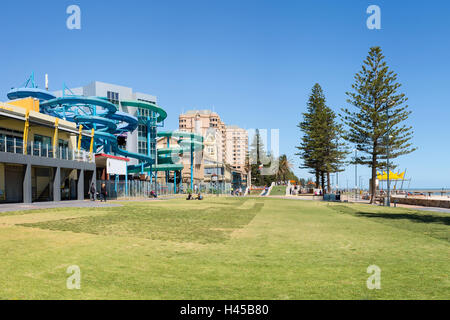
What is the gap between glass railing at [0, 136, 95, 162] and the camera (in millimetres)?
22375

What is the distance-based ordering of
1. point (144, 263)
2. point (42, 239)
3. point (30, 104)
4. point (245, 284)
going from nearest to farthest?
point (245, 284), point (144, 263), point (42, 239), point (30, 104)

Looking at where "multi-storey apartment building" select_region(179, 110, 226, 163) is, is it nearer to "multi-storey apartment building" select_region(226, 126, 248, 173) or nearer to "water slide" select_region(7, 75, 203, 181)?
"multi-storey apartment building" select_region(226, 126, 248, 173)

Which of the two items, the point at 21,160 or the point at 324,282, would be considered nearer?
the point at 324,282

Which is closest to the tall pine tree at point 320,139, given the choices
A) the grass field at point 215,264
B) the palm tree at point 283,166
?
the grass field at point 215,264

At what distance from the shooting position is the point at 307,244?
796 cm

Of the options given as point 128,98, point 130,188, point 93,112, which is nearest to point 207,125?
point 128,98

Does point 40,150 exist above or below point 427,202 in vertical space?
above

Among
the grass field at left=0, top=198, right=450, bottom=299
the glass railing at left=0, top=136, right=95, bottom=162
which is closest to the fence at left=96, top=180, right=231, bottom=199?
the glass railing at left=0, top=136, right=95, bottom=162

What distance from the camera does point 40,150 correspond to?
25062mm

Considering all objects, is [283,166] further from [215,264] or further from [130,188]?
[215,264]

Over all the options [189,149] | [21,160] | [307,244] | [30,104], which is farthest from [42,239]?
[189,149]

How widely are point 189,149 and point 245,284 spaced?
53.6m

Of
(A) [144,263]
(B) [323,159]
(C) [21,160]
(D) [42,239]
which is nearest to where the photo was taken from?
(A) [144,263]
